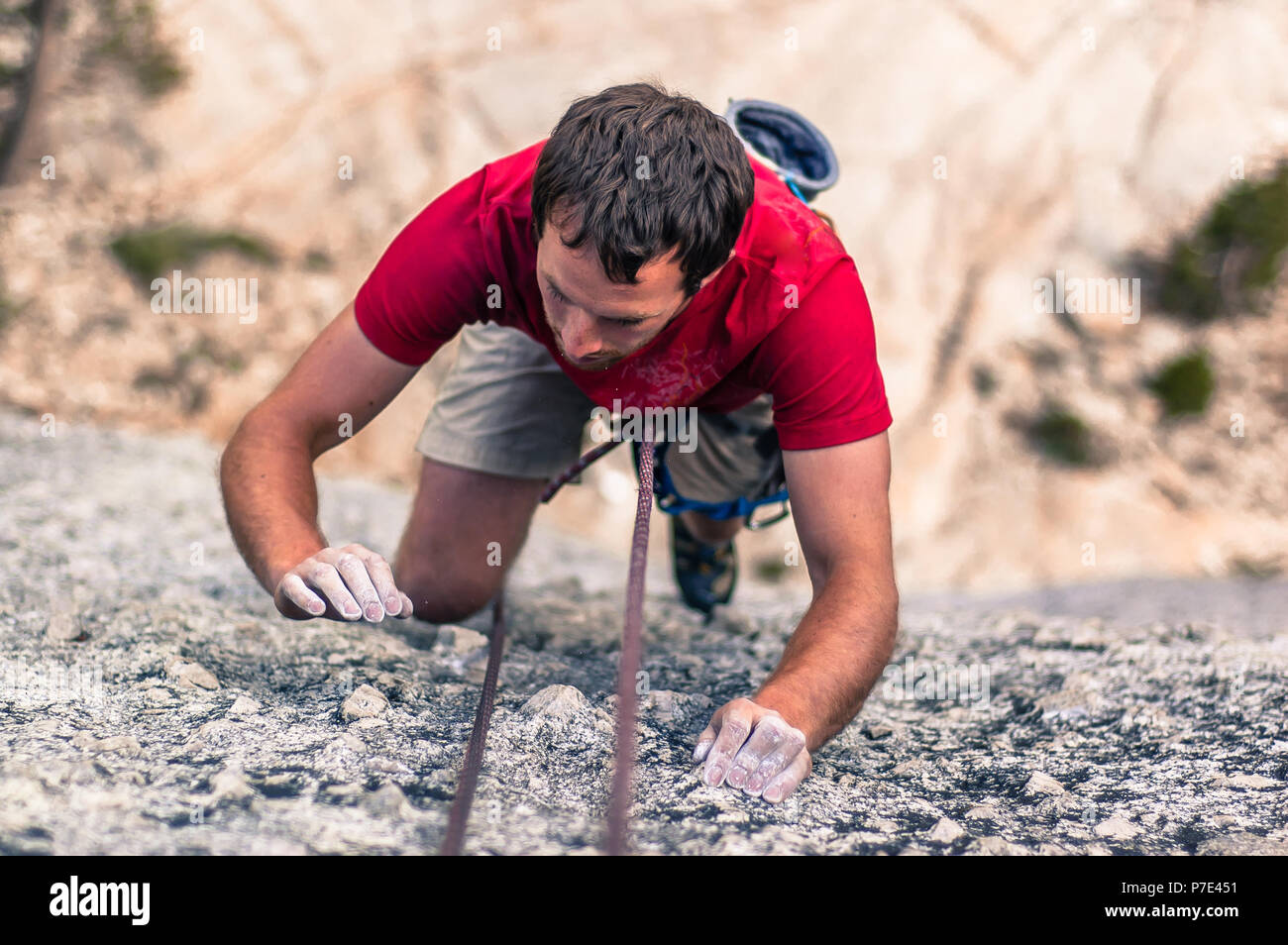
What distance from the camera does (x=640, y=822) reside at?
1.72 meters

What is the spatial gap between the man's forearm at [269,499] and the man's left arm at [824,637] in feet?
2.78

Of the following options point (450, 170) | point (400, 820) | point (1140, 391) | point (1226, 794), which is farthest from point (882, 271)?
point (400, 820)

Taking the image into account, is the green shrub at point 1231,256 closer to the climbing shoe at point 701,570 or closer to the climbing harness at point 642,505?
the climbing shoe at point 701,570

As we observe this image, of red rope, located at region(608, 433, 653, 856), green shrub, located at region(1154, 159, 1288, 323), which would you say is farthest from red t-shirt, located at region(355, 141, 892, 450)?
green shrub, located at region(1154, 159, 1288, 323)

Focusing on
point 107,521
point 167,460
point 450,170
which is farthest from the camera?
point 450,170

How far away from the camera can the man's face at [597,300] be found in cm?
181

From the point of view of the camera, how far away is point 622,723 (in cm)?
167

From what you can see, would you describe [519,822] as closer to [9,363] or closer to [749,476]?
[749,476]

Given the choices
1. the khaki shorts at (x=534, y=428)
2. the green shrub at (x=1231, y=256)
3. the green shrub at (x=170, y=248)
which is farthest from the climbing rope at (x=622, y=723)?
the green shrub at (x=1231, y=256)

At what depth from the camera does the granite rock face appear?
1641 millimetres

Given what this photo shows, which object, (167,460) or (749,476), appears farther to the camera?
(167,460)

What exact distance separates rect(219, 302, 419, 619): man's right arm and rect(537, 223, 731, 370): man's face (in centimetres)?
43

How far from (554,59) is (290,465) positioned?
8234 mm
